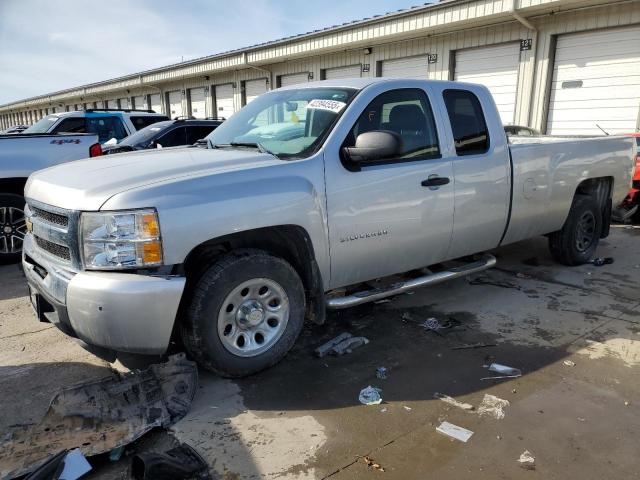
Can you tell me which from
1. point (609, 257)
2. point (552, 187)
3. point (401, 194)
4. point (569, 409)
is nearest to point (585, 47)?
point (609, 257)

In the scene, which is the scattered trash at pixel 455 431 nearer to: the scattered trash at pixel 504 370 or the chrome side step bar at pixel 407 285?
the scattered trash at pixel 504 370

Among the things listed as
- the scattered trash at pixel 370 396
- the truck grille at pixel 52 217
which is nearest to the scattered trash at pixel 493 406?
the scattered trash at pixel 370 396

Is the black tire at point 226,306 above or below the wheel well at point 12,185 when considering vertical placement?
below

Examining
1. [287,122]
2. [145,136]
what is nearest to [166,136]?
[145,136]

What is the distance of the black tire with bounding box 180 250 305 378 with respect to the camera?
122 inches

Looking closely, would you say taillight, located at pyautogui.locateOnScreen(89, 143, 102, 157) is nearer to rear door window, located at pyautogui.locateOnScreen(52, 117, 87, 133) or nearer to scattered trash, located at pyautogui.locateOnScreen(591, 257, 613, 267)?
rear door window, located at pyautogui.locateOnScreen(52, 117, 87, 133)

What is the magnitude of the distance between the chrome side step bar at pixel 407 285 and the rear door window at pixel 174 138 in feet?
24.9

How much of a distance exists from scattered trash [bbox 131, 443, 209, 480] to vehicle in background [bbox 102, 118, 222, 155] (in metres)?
8.71

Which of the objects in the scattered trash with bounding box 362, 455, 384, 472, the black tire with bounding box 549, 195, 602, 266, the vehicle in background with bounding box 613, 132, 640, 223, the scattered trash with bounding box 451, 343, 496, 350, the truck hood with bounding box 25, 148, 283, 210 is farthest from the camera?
the vehicle in background with bounding box 613, 132, 640, 223

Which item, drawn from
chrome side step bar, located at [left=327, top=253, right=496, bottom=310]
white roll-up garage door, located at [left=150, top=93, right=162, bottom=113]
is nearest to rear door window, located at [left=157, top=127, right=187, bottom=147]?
chrome side step bar, located at [left=327, top=253, right=496, bottom=310]

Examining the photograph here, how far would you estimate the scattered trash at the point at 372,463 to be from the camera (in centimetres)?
258

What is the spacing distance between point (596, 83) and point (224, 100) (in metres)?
16.0

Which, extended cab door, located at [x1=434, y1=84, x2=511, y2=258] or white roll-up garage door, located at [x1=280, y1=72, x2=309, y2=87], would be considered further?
white roll-up garage door, located at [x1=280, y1=72, x2=309, y2=87]

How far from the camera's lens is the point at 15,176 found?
6.16 m
